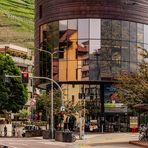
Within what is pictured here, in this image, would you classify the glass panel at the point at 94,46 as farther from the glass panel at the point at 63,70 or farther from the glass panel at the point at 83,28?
the glass panel at the point at 63,70

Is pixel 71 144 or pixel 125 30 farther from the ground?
pixel 125 30

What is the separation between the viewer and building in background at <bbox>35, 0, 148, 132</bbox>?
74438mm

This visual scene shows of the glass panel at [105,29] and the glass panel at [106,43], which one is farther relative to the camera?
the glass panel at [105,29]

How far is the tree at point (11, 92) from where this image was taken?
83438 mm

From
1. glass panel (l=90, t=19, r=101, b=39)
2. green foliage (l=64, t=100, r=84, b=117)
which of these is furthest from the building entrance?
glass panel (l=90, t=19, r=101, b=39)

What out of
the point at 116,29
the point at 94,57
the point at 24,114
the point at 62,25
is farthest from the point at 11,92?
the point at 24,114

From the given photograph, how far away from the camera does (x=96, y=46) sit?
74.6m

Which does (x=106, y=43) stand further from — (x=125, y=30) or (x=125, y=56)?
(x=125, y=30)

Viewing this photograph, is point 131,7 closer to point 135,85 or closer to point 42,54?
point 42,54

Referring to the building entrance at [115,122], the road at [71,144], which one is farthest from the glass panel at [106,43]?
the road at [71,144]

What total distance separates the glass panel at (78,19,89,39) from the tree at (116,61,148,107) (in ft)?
35.0

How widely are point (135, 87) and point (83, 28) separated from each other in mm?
18871

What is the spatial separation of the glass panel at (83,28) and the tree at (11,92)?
14448 mm

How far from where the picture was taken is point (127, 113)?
255 feet
